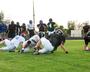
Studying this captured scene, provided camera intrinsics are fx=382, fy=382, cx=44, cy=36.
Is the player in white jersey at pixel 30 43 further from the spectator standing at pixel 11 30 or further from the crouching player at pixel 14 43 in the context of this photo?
the spectator standing at pixel 11 30

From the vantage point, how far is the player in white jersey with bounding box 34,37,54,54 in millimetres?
18266

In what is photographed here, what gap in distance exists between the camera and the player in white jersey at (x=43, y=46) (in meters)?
18.3

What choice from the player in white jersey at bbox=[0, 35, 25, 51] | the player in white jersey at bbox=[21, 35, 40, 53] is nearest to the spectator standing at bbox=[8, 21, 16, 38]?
the player in white jersey at bbox=[0, 35, 25, 51]

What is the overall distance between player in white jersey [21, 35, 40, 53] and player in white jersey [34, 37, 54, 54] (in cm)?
41

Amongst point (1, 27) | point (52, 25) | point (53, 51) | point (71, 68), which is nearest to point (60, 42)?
point (53, 51)

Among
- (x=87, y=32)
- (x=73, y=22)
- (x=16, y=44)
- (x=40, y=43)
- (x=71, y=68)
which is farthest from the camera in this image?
(x=73, y=22)

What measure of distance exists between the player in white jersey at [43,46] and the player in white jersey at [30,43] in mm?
406

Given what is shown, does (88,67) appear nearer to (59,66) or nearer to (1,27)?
(59,66)

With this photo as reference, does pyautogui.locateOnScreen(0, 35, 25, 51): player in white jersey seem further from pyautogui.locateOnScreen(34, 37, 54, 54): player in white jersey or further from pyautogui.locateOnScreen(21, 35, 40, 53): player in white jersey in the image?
pyautogui.locateOnScreen(34, 37, 54, 54): player in white jersey

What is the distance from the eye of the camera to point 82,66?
13.2 meters

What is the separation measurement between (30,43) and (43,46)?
934 mm

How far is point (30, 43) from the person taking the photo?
751 inches

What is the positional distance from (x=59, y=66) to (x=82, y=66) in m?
0.80

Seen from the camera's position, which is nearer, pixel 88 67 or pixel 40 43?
pixel 88 67
